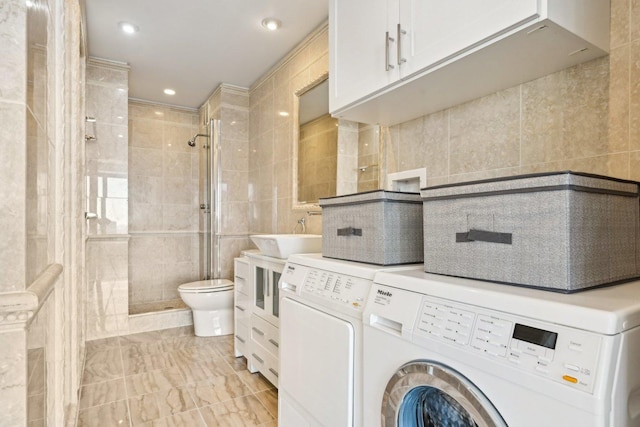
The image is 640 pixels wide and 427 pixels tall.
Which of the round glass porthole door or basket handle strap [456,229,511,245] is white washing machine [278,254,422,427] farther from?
basket handle strap [456,229,511,245]

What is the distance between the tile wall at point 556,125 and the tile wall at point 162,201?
10.6ft

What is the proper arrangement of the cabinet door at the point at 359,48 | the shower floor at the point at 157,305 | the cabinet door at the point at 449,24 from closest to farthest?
1. the cabinet door at the point at 449,24
2. the cabinet door at the point at 359,48
3. the shower floor at the point at 157,305

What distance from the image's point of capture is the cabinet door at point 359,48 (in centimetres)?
148

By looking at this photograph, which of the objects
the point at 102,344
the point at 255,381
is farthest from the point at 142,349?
the point at 255,381

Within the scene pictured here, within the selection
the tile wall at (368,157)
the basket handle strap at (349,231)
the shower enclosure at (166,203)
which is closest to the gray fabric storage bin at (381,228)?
the basket handle strap at (349,231)

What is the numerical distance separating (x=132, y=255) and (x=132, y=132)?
1.41 m

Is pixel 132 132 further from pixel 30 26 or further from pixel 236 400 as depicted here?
pixel 30 26

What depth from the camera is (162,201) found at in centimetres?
441

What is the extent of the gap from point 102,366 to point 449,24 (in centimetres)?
295

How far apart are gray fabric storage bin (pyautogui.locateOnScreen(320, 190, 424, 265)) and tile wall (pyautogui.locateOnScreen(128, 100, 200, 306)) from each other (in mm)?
3171

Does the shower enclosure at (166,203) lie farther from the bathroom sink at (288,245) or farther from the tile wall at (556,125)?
the tile wall at (556,125)

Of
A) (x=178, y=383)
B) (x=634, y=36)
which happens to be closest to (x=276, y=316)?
(x=178, y=383)

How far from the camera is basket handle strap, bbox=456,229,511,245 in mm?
941

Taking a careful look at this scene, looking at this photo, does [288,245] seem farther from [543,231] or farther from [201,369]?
[543,231]
